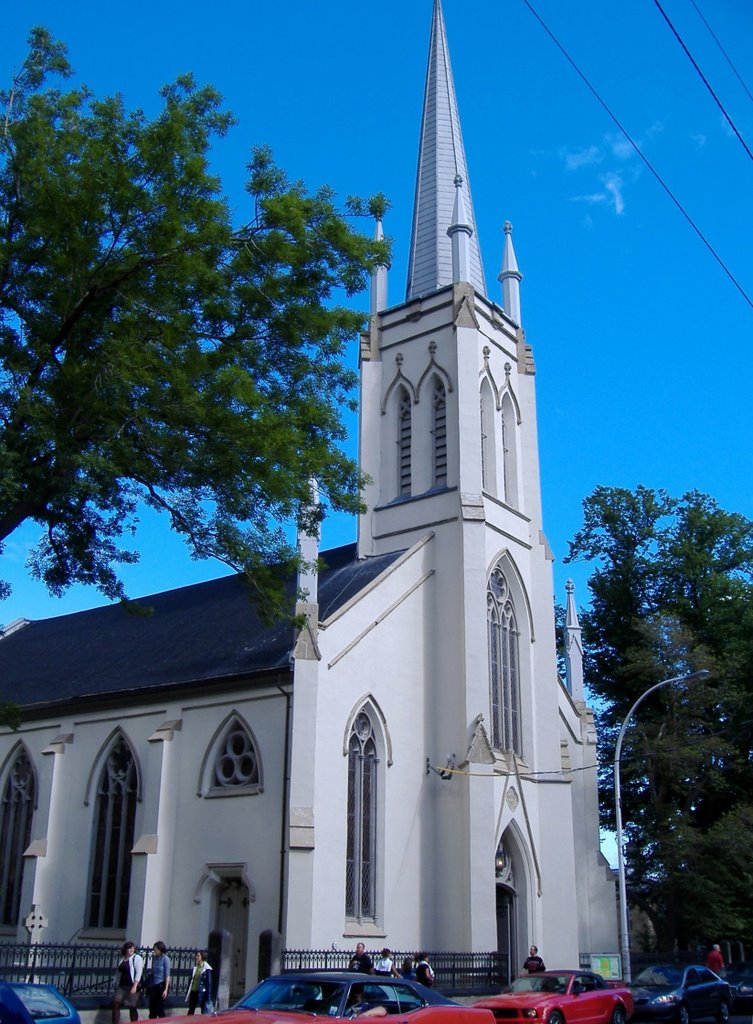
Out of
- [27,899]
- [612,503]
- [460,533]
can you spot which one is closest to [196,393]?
[460,533]

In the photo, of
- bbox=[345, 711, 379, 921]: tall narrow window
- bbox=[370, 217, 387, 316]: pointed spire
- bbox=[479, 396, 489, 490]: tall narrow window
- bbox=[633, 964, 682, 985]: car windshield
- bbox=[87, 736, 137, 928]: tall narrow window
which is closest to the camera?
bbox=[633, 964, 682, 985]: car windshield

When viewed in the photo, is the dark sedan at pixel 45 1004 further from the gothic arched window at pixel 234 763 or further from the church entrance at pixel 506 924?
the church entrance at pixel 506 924

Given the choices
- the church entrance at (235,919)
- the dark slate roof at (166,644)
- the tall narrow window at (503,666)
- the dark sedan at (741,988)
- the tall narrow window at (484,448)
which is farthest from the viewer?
the tall narrow window at (484,448)

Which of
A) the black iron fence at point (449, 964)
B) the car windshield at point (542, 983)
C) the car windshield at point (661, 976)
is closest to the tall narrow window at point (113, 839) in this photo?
the black iron fence at point (449, 964)

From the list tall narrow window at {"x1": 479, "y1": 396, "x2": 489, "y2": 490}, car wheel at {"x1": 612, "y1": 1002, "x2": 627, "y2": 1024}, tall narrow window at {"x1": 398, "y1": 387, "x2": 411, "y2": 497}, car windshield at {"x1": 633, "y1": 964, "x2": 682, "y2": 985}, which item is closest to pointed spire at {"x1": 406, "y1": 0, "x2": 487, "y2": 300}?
tall narrow window at {"x1": 398, "y1": 387, "x2": 411, "y2": 497}

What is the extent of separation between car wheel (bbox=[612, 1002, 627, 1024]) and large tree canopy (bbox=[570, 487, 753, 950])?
499 inches

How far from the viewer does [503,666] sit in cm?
2802

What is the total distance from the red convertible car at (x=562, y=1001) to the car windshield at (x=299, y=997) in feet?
21.0

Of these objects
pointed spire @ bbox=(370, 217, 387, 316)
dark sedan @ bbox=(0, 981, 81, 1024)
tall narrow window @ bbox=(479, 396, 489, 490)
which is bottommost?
dark sedan @ bbox=(0, 981, 81, 1024)

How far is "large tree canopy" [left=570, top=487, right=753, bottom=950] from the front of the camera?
1236 inches

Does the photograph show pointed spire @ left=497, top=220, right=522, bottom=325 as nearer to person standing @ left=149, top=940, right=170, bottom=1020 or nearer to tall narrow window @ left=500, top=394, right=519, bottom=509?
tall narrow window @ left=500, top=394, right=519, bottom=509

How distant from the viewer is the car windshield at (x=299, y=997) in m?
10.1

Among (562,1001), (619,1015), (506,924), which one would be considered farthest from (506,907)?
(562,1001)

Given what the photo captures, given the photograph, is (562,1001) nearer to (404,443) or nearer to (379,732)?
(379,732)
